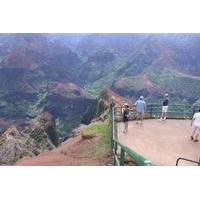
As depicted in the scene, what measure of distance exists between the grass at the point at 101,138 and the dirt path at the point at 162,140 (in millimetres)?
508

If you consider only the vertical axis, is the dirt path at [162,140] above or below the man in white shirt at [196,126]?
below

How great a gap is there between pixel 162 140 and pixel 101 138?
243 cm

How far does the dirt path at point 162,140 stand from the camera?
37.7ft

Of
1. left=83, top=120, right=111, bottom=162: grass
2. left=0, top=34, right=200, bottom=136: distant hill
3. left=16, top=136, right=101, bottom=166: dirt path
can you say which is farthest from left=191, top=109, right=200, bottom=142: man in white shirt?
left=0, top=34, right=200, bottom=136: distant hill

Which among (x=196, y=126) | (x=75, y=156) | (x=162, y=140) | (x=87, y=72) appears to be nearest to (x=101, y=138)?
(x=75, y=156)

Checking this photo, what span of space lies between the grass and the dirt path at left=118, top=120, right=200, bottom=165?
0.51 meters

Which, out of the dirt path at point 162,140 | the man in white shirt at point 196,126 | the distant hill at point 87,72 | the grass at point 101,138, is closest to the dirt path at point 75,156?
the grass at point 101,138

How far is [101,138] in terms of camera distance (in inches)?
583

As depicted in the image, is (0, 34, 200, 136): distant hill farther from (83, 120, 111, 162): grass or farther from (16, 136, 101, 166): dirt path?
(16, 136, 101, 166): dirt path

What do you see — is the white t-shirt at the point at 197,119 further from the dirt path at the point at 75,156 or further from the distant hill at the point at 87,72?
the distant hill at the point at 87,72

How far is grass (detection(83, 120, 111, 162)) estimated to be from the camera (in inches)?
515

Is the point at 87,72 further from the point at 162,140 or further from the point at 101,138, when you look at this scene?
the point at 162,140
